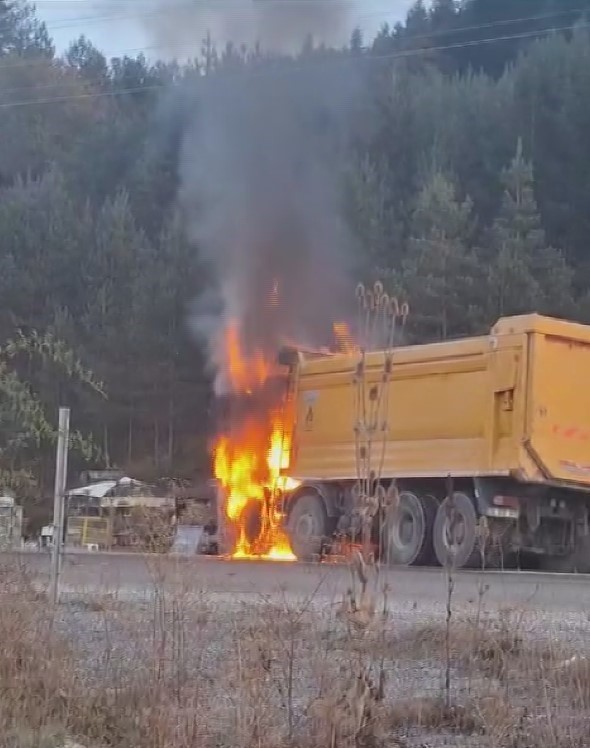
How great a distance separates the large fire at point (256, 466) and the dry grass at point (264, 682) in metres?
10.7

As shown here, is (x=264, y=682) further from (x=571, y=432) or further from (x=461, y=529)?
(x=571, y=432)

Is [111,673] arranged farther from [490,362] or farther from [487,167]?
[487,167]

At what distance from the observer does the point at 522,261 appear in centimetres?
2630

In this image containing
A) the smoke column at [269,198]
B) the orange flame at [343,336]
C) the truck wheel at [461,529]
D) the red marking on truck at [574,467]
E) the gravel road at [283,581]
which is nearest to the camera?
the gravel road at [283,581]

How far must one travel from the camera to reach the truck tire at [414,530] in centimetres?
1496

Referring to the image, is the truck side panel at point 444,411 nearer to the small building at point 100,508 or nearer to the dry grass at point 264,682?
the small building at point 100,508

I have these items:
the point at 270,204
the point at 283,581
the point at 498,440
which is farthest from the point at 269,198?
the point at 283,581

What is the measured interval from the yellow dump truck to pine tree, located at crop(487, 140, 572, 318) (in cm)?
1035

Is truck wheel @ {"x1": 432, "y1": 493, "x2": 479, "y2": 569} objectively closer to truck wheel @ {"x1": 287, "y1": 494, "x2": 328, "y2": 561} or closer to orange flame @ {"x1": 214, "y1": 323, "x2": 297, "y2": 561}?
truck wheel @ {"x1": 287, "y1": 494, "x2": 328, "y2": 561}

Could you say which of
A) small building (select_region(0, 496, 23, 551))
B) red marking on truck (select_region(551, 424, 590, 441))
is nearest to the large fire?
red marking on truck (select_region(551, 424, 590, 441))

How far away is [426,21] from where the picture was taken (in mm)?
30672

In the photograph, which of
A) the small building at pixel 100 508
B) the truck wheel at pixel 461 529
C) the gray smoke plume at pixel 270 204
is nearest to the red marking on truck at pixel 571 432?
the truck wheel at pixel 461 529

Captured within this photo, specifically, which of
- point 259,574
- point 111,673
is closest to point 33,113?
point 259,574

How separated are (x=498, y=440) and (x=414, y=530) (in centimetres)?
155
